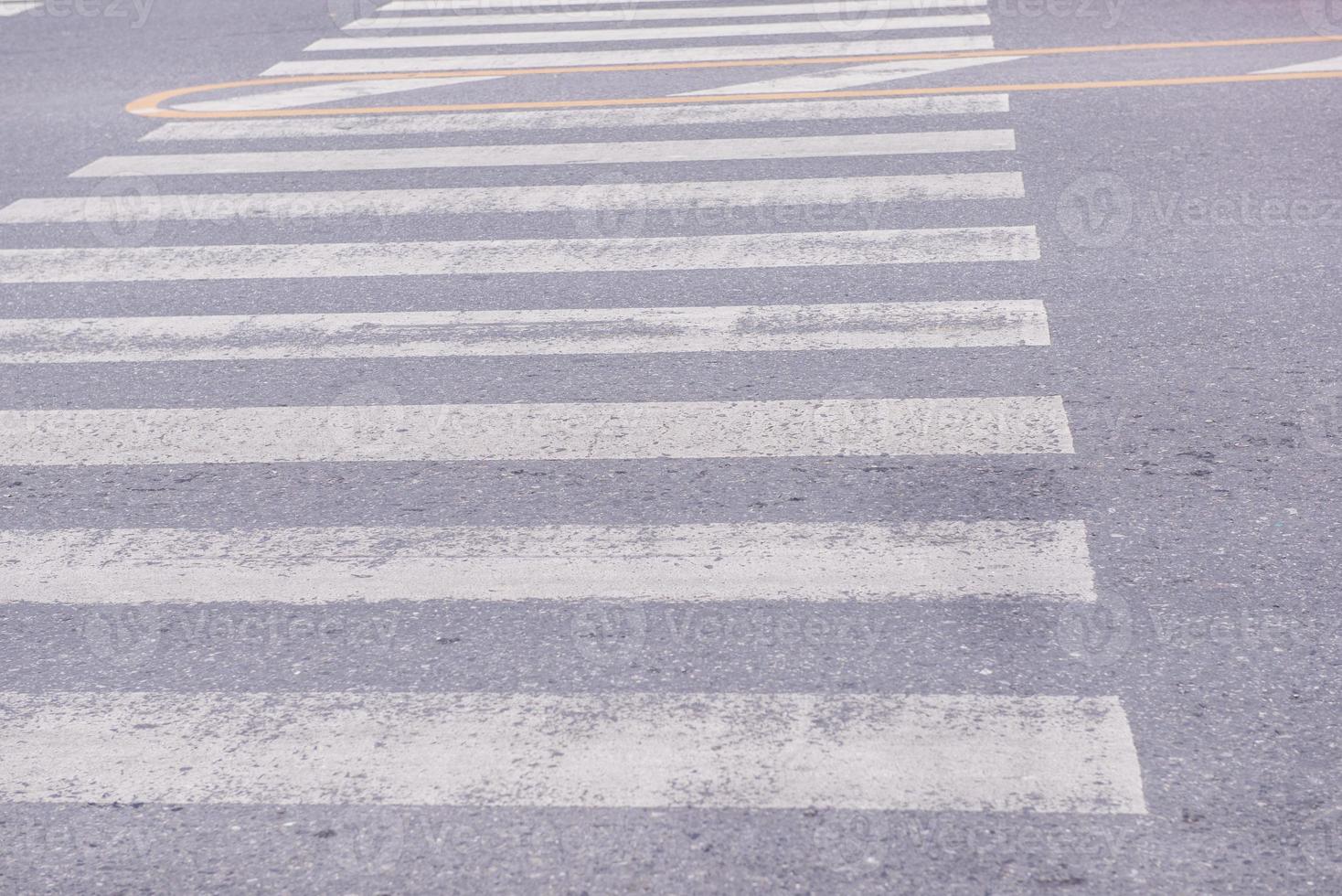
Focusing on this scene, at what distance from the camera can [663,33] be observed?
1219 centimetres

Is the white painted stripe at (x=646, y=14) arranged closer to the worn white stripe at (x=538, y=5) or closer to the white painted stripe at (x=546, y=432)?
the worn white stripe at (x=538, y=5)

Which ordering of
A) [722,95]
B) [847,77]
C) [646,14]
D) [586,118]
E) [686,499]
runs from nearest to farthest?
[686,499], [586,118], [722,95], [847,77], [646,14]

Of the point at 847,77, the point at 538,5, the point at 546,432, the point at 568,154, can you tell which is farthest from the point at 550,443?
the point at 538,5

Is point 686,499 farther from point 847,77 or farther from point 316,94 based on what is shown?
point 316,94

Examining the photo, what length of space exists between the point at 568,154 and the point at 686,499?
4.36 m

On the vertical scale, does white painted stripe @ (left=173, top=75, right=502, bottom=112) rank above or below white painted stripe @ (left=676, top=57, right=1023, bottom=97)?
above

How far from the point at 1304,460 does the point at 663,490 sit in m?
2.05

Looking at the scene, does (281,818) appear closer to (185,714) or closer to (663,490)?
(185,714)

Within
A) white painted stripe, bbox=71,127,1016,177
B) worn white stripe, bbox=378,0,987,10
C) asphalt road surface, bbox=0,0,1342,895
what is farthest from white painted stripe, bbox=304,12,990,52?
white painted stripe, bbox=71,127,1016,177

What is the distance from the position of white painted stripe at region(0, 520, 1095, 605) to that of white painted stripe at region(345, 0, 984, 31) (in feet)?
29.7

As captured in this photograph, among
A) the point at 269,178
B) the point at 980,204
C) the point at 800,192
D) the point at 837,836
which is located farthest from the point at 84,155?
the point at 837,836

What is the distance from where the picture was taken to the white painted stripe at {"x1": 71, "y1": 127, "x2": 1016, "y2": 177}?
8.47 meters

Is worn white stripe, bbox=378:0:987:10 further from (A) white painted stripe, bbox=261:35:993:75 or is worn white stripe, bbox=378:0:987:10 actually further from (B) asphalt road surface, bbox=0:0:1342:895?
(B) asphalt road surface, bbox=0:0:1342:895

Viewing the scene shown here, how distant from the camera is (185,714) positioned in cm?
377
